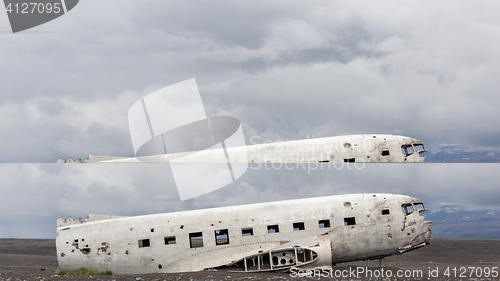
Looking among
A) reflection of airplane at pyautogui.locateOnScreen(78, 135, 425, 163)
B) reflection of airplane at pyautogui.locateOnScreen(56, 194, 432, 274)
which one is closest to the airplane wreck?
reflection of airplane at pyautogui.locateOnScreen(78, 135, 425, 163)

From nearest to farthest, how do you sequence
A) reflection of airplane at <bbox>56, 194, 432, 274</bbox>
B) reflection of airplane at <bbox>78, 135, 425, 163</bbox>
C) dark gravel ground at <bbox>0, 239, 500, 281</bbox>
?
1. dark gravel ground at <bbox>0, 239, 500, 281</bbox>
2. reflection of airplane at <bbox>56, 194, 432, 274</bbox>
3. reflection of airplane at <bbox>78, 135, 425, 163</bbox>

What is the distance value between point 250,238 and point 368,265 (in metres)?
20.5

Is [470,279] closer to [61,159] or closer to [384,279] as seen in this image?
[384,279]

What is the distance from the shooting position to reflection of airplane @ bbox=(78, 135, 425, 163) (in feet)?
116

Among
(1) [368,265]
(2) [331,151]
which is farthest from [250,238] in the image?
(1) [368,265]

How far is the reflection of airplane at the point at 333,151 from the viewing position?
35.2 metres

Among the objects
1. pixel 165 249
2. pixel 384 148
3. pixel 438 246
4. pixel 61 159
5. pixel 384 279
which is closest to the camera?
pixel 384 279

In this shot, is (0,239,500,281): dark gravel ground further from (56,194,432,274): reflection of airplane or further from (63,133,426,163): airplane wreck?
(63,133,426,163): airplane wreck

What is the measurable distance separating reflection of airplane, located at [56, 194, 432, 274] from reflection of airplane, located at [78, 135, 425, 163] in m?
8.70

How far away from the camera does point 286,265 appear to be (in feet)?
84.7

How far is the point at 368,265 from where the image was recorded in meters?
41.4

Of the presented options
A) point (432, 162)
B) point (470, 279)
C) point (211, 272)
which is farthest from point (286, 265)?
point (432, 162)

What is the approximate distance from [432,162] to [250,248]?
20458 mm

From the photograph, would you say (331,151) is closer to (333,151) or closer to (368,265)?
(333,151)
